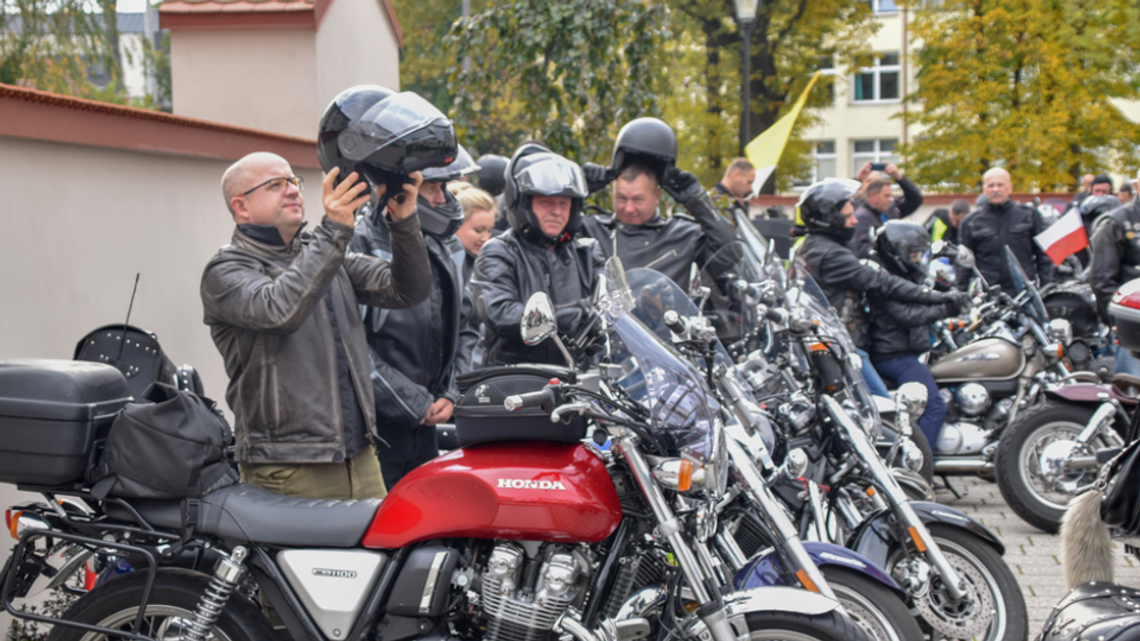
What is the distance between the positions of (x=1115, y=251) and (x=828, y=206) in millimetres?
2165

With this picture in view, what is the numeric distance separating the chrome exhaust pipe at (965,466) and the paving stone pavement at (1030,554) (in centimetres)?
31

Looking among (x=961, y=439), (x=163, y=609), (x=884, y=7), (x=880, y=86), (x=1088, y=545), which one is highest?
(x=884, y=7)

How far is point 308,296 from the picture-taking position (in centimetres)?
301

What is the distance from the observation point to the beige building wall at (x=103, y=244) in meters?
3.95

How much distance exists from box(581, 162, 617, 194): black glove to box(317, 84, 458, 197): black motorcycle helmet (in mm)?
1992

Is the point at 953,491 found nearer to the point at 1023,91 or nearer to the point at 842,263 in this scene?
the point at 842,263

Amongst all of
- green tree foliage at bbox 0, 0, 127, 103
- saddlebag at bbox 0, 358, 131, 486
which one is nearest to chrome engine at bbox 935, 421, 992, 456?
saddlebag at bbox 0, 358, 131, 486

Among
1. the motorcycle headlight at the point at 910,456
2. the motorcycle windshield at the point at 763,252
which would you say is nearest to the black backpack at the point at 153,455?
the motorcycle windshield at the point at 763,252

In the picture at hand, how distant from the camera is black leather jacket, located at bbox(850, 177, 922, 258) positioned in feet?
28.6

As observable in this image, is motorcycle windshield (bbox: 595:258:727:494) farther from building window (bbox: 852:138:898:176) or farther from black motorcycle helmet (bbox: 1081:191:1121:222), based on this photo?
building window (bbox: 852:138:898:176)

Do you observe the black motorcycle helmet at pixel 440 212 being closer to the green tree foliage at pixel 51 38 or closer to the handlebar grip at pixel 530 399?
the handlebar grip at pixel 530 399

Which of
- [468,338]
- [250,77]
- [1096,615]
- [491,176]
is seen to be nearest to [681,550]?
[1096,615]

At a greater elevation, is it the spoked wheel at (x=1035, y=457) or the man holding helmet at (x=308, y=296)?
the man holding helmet at (x=308, y=296)

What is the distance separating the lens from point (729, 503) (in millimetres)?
3271
